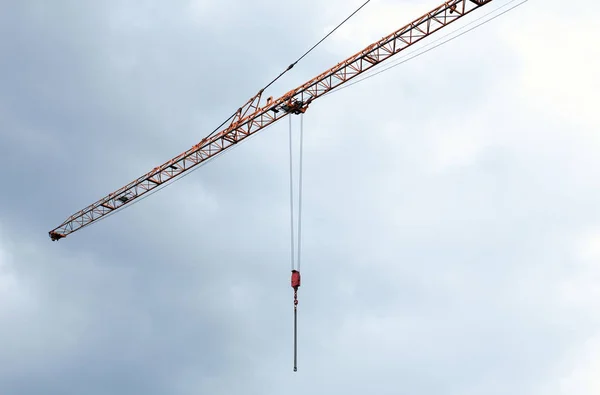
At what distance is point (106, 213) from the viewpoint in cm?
15062

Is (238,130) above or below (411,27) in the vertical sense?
below

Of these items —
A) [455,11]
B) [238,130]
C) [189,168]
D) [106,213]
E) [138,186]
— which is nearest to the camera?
[455,11]

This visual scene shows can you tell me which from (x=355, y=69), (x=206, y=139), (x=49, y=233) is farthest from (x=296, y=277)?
(x=49, y=233)

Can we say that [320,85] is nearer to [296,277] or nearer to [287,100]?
[287,100]

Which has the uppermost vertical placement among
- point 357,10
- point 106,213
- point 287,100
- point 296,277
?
point 357,10

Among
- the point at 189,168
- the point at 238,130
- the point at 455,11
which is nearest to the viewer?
the point at 455,11

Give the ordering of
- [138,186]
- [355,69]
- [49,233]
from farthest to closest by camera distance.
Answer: [49,233], [138,186], [355,69]

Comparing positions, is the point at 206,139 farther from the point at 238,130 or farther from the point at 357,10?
the point at 357,10

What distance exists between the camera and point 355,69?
112625 millimetres

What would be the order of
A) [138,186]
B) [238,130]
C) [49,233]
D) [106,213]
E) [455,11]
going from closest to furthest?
1. [455,11]
2. [238,130]
3. [138,186]
4. [106,213]
5. [49,233]

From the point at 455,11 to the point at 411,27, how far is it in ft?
18.3

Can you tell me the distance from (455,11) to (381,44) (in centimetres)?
992

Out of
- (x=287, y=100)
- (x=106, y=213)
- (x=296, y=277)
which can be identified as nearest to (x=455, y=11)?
(x=287, y=100)

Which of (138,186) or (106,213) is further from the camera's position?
(106,213)
